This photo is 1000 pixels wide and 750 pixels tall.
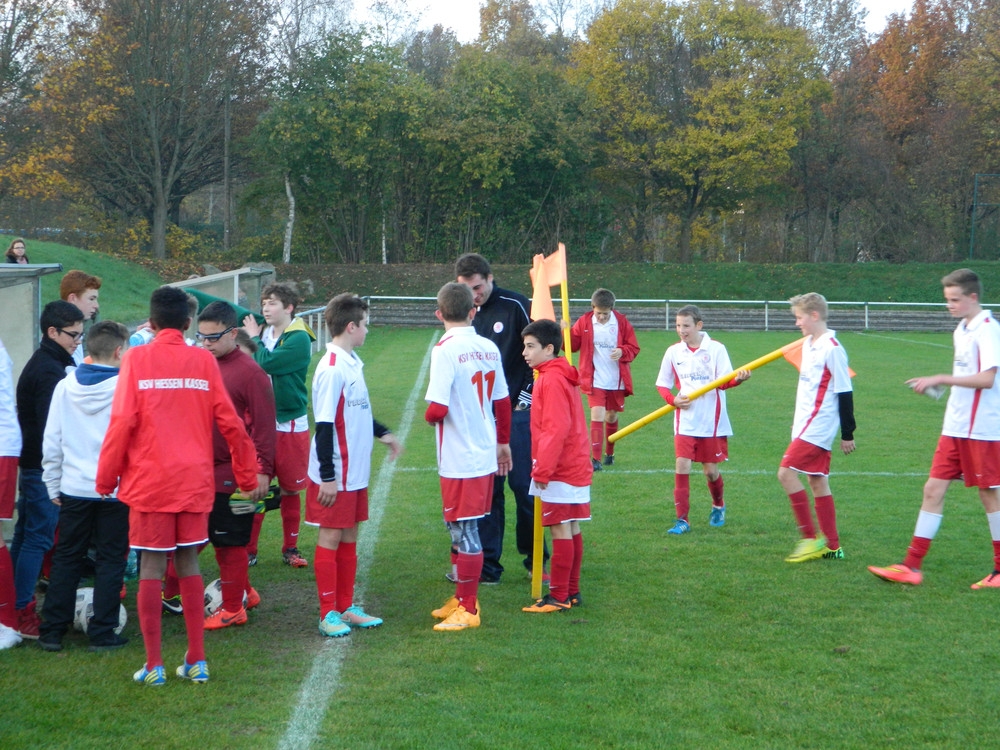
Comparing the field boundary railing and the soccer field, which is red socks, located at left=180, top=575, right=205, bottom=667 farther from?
the field boundary railing

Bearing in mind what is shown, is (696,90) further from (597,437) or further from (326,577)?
(326,577)

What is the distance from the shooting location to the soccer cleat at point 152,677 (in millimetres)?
4422

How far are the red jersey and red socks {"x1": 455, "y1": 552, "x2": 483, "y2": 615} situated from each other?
146 centimetres

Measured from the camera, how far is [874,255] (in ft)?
143

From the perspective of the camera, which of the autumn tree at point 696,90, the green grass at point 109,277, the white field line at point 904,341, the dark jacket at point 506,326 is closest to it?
the dark jacket at point 506,326

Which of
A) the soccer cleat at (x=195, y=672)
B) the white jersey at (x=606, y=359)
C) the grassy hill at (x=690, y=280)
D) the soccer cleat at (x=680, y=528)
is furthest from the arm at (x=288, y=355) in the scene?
the grassy hill at (x=690, y=280)

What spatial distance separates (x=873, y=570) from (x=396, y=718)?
11.5ft

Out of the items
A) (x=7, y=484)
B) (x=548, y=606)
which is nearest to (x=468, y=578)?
(x=548, y=606)

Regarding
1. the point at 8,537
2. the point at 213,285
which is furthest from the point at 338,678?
the point at 213,285

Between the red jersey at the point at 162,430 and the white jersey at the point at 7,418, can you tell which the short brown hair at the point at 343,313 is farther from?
the white jersey at the point at 7,418

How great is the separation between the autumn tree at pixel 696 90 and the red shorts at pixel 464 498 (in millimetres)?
37299

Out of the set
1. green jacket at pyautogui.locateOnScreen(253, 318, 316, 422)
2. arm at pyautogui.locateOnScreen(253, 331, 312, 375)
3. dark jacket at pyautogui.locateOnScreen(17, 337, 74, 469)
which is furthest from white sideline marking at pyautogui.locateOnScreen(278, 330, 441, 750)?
dark jacket at pyautogui.locateOnScreen(17, 337, 74, 469)

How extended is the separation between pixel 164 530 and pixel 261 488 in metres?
0.84

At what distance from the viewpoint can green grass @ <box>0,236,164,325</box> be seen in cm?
2259
